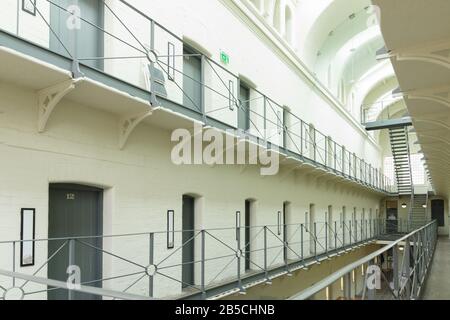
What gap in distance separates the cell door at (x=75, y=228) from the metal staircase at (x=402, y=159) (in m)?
14.2

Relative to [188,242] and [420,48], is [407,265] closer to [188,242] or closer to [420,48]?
[420,48]

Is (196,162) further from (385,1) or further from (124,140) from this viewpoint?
(385,1)

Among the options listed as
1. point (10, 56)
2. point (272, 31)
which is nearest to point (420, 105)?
point (10, 56)

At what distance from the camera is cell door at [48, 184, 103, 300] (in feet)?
10.7

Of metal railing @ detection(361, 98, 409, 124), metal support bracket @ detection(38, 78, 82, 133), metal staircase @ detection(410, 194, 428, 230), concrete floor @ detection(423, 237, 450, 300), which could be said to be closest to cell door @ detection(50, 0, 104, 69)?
metal support bracket @ detection(38, 78, 82, 133)

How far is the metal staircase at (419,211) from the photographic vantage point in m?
16.4

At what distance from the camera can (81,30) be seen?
3609mm

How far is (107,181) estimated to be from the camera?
3.64 meters

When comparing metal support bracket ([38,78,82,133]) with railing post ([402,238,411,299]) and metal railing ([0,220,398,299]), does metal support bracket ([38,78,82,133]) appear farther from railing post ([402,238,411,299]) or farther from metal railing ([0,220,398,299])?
railing post ([402,238,411,299])

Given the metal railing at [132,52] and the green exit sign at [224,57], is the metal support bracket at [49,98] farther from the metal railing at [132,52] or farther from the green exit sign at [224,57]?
the green exit sign at [224,57]

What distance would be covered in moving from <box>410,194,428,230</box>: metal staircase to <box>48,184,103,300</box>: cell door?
14507 millimetres

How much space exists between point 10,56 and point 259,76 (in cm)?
490

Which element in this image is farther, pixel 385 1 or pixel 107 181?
pixel 107 181

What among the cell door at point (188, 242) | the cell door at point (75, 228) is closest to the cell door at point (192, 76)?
the cell door at point (188, 242)
